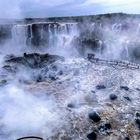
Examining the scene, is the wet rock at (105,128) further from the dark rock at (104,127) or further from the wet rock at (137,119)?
the wet rock at (137,119)

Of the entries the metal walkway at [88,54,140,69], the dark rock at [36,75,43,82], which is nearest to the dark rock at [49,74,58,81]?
the dark rock at [36,75,43,82]

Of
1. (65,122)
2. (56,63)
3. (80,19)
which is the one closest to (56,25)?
(80,19)

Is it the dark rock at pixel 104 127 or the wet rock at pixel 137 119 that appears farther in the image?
the wet rock at pixel 137 119

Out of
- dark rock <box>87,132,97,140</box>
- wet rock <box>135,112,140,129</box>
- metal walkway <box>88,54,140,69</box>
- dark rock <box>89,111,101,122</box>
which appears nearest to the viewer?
dark rock <box>87,132,97,140</box>

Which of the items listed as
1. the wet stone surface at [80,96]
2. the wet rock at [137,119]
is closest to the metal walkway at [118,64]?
the wet stone surface at [80,96]

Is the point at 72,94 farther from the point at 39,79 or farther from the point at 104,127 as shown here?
the point at 39,79

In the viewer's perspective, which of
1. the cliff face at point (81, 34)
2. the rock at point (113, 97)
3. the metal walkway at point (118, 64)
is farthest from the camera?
the cliff face at point (81, 34)

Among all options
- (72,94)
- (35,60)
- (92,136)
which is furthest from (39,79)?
(92,136)

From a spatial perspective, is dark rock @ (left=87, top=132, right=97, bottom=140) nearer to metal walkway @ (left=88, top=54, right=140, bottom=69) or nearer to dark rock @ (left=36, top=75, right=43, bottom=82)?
dark rock @ (left=36, top=75, right=43, bottom=82)

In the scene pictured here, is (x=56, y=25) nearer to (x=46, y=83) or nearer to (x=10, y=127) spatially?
(x=46, y=83)
